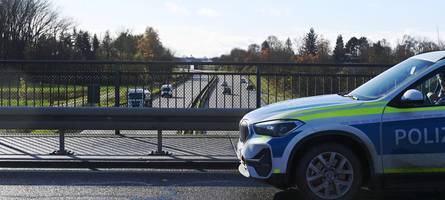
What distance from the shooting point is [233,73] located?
11.2 meters

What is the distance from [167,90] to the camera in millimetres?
11320

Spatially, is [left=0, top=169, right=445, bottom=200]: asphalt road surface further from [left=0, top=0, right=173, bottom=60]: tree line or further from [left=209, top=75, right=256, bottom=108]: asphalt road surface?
[left=0, top=0, right=173, bottom=60]: tree line

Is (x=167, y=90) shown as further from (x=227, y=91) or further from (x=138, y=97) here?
(x=227, y=91)

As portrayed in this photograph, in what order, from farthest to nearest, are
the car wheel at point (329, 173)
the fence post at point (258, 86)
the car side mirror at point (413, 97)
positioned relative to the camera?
the fence post at point (258, 86), the car wheel at point (329, 173), the car side mirror at point (413, 97)

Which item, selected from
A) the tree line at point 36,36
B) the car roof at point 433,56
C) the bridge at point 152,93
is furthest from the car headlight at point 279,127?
the tree line at point 36,36

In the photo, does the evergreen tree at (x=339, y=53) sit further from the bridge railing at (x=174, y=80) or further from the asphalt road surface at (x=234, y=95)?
the asphalt road surface at (x=234, y=95)

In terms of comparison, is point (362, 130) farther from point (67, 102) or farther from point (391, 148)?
point (67, 102)

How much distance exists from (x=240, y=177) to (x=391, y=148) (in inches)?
102

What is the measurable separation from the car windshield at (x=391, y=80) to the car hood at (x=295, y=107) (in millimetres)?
226

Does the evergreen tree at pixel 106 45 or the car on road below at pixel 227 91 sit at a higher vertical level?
the evergreen tree at pixel 106 45

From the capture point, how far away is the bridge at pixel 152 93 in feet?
30.0

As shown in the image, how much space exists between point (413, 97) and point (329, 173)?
1.12 m

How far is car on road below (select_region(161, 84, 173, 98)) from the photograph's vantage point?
37.1 ft

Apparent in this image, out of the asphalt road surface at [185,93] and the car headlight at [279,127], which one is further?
the asphalt road surface at [185,93]
